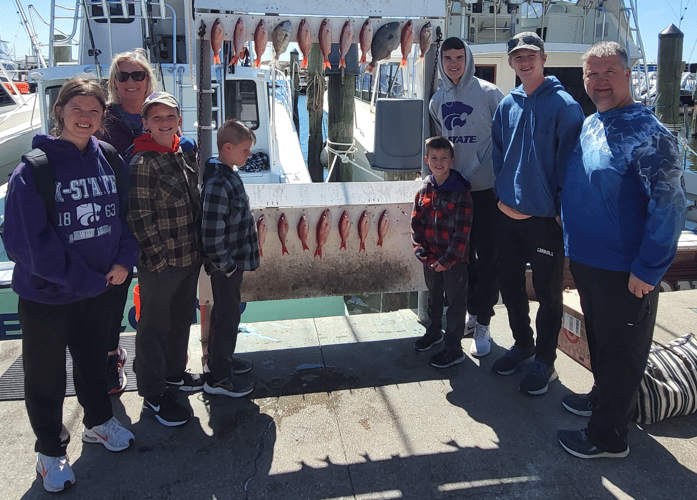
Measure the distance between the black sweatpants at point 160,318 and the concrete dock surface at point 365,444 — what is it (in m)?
0.30

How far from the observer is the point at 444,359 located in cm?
371

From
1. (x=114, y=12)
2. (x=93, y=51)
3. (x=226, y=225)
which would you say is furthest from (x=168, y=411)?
(x=114, y=12)

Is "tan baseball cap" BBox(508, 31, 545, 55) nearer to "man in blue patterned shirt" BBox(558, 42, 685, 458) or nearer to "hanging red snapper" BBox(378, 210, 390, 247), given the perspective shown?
"man in blue patterned shirt" BBox(558, 42, 685, 458)

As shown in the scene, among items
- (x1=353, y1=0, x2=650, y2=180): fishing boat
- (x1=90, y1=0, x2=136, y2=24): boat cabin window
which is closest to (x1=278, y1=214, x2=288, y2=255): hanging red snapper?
(x1=90, y1=0, x2=136, y2=24): boat cabin window

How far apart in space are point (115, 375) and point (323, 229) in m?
1.64

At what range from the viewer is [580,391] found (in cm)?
338

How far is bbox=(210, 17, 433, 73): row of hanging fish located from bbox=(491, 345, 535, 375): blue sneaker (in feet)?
7.16

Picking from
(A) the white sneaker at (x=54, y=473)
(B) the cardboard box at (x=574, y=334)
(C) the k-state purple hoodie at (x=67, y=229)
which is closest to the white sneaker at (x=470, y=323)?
(B) the cardboard box at (x=574, y=334)

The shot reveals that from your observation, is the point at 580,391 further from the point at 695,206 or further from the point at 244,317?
the point at 695,206

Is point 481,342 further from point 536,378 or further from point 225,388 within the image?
point 225,388

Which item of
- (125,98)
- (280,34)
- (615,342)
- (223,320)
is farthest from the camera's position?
(280,34)

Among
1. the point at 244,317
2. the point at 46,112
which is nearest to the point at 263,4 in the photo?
the point at 244,317

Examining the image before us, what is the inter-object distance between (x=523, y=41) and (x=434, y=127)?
964mm

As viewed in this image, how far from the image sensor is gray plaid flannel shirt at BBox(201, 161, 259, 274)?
2.93 metres
